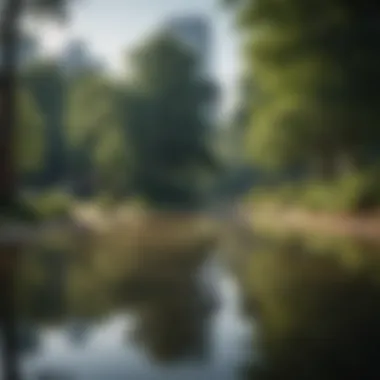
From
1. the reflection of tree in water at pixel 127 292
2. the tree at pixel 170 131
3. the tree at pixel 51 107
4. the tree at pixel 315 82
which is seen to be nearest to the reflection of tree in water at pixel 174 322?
the reflection of tree in water at pixel 127 292

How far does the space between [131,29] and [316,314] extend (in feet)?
9.79

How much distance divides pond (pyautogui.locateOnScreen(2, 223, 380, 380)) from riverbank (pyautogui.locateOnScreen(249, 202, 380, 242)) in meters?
0.81

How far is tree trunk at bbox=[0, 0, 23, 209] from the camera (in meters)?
5.27

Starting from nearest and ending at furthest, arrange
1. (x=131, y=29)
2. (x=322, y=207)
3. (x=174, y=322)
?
(x=174, y=322) → (x=131, y=29) → (x=322, y=207)

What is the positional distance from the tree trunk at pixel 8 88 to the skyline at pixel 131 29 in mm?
366

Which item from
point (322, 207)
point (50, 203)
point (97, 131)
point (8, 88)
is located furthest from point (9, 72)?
point (322, 207)

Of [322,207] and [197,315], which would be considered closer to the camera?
[197,315]

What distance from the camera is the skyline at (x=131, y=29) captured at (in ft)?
16.0

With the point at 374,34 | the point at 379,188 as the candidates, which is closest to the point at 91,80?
the point at 374,34

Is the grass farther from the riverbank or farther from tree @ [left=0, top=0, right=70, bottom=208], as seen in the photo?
tree @ [left=0, top=0, right=70, bottom=208]

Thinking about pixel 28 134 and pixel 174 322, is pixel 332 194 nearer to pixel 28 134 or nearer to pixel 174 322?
pixel 28 134

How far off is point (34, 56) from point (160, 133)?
1207 millimetres

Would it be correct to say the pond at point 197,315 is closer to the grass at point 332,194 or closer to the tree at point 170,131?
the tree at point 170,131

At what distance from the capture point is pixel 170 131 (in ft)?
17.3
